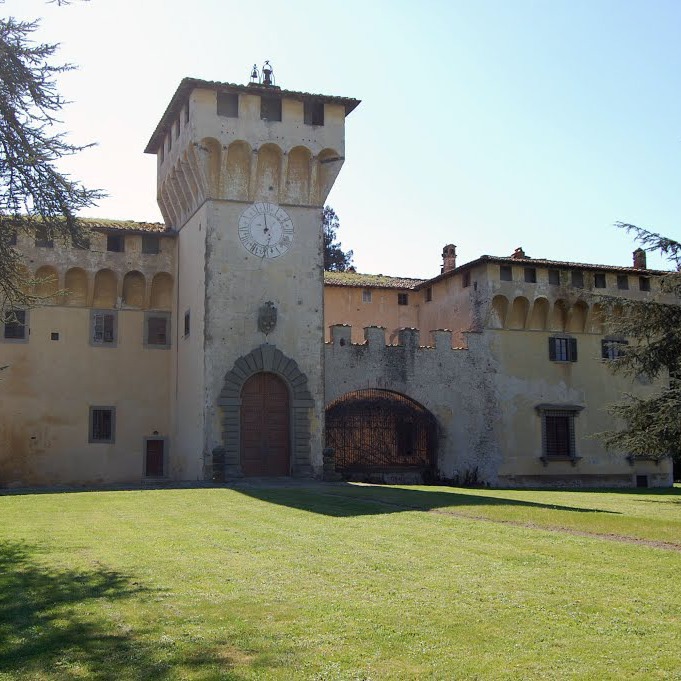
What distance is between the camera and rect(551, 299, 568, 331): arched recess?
33906 mm

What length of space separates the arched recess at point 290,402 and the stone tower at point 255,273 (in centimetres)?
3

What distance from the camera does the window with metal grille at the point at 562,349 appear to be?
33906 mm

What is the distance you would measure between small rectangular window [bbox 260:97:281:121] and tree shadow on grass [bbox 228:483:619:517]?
1186cm

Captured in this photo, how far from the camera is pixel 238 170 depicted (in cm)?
2798

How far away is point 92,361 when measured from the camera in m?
29.8

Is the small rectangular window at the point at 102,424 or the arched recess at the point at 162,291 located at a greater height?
the arched recess at the point at 162,291

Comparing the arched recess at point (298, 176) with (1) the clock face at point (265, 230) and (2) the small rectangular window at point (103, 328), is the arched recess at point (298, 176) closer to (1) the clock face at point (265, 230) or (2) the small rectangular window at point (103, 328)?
(1) the clock face at point (265, 230)

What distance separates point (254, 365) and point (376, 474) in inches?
237

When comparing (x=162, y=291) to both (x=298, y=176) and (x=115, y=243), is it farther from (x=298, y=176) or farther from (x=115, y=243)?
(x=298, y=176)

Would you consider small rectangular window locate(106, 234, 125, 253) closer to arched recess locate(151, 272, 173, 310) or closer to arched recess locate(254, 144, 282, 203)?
arched recess locate(151, 272, 173, 310)

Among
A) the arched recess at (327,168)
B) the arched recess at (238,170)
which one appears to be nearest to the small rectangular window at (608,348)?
the arched recess at (327,168)

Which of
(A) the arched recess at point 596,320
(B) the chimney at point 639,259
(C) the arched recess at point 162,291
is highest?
(B) the chimney at point 639,259

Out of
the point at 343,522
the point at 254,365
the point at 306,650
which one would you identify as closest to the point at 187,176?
the point at 254,365

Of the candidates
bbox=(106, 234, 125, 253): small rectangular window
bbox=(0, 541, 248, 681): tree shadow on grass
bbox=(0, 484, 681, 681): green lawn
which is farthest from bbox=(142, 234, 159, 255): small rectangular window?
bbox=(0, 541, 248, 681): tree shadow on grass
